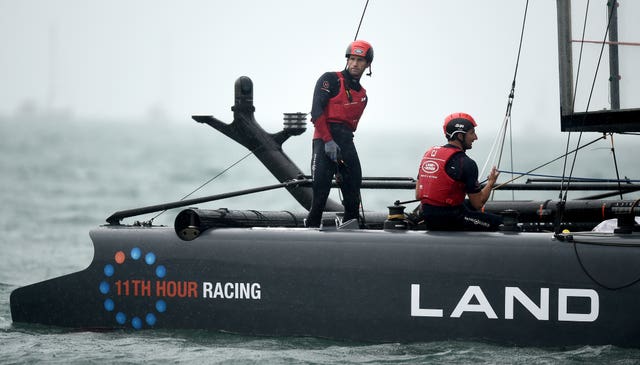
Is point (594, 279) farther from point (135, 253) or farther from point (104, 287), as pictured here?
point (104, 287)

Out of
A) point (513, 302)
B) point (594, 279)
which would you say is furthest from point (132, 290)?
point (594, 279)

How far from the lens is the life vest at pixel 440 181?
7.02m

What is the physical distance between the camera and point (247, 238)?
288 inches

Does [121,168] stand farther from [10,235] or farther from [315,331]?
[315,331]

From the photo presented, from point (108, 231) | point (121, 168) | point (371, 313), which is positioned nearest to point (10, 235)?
point (108, 231)

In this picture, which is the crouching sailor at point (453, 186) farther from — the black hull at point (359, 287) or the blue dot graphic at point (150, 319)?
the blue dot graphic at point (150, 319)

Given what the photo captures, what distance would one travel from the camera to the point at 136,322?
748 cm

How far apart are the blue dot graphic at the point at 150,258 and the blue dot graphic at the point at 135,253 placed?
2.0 inches

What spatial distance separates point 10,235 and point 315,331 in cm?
1312

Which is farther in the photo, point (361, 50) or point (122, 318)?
point (361, 50)

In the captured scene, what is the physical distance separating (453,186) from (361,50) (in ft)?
3.88

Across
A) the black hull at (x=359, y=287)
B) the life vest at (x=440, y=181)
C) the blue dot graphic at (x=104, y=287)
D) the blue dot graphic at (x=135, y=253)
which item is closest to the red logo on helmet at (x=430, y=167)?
the life vest at (x=440, y=181)

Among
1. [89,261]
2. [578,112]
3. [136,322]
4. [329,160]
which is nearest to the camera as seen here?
[578,112]

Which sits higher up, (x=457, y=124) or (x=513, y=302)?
(x=457, y=124)
